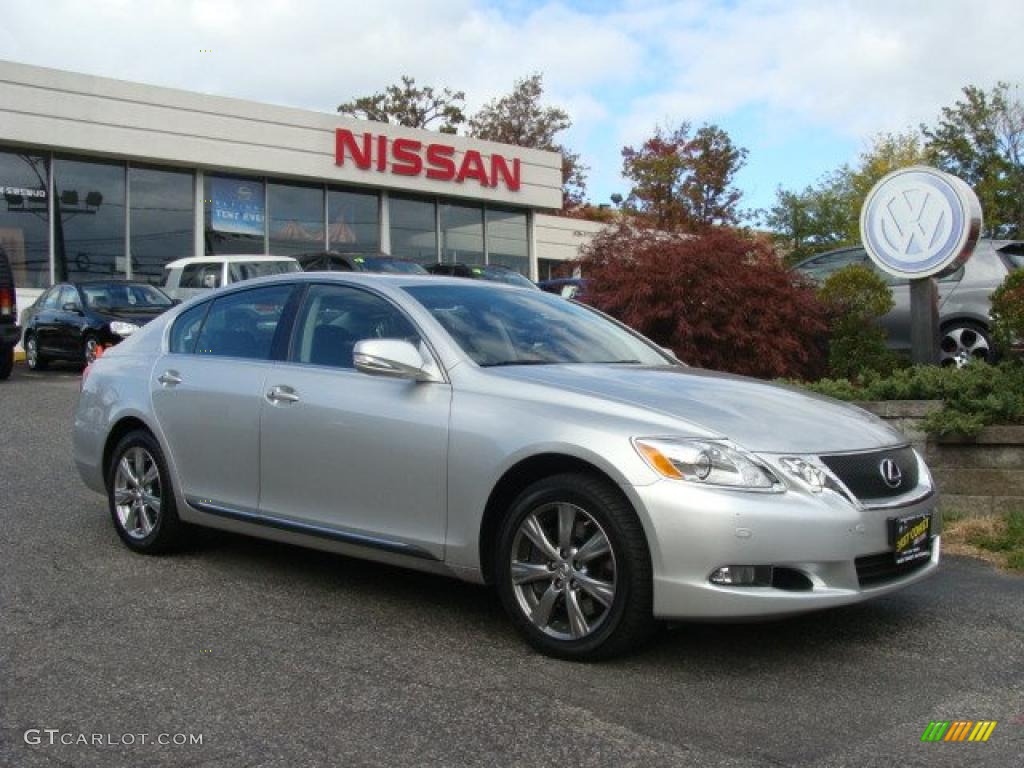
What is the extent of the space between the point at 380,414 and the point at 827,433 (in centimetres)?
192

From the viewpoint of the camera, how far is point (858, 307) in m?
9.69

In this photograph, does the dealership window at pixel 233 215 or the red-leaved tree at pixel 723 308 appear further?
the dealership window at pixel 233 215

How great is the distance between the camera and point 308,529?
17.0ft

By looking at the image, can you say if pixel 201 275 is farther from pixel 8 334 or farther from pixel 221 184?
pixel 221 184

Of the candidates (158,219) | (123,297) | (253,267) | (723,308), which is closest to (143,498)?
(723,308)

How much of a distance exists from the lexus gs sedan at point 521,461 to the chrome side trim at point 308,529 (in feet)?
0.03

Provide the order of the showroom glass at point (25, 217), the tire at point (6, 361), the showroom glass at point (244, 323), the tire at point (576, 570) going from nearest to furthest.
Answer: the tire at point (576, 570) < the showroom glass at point (244, 323) < the tire at point (6, 361) < the showroom glass at point (25, 217)

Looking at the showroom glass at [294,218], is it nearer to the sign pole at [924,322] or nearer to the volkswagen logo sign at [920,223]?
the volkswagen logo sign at [920,223]

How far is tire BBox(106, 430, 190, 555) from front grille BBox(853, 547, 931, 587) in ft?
11.8

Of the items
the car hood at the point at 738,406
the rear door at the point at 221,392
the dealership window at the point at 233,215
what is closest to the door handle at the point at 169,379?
the rear door at the point at 221,392

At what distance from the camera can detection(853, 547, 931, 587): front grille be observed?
424 cm

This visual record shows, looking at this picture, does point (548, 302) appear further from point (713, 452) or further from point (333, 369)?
point (713, 452)

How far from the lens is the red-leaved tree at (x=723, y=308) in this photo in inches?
383

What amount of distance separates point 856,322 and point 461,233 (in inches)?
791
